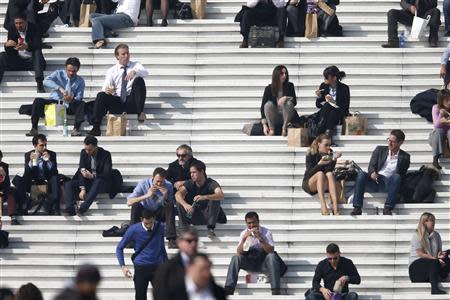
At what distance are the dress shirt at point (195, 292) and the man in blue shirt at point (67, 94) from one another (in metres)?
11.3

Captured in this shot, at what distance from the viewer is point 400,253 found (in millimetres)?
28891

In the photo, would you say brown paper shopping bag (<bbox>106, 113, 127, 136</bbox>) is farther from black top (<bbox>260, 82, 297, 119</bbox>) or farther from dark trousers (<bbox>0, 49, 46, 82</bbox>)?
black top (<bbox>260, 82, 297, 119</bbox>)

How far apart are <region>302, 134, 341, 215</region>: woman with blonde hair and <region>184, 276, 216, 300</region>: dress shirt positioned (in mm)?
9014

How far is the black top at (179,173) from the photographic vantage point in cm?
2933

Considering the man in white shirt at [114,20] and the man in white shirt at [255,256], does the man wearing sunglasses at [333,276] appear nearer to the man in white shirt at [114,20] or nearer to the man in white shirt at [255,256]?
the man in white shirt at [255,256]

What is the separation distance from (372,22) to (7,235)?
7.44 meters

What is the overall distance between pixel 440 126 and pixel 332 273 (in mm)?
3667

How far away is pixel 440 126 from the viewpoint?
98.2ft

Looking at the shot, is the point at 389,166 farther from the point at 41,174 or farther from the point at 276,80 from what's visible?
the point at 41,174

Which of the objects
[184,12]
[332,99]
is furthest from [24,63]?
[332,99]

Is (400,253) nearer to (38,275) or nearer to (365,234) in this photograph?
(365,234)

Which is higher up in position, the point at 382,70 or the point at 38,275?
the point at 382,70

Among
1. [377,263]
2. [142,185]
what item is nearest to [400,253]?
[377,263]

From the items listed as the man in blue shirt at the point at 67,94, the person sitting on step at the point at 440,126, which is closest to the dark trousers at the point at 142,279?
the man in blue shirt at the point at 67,94
